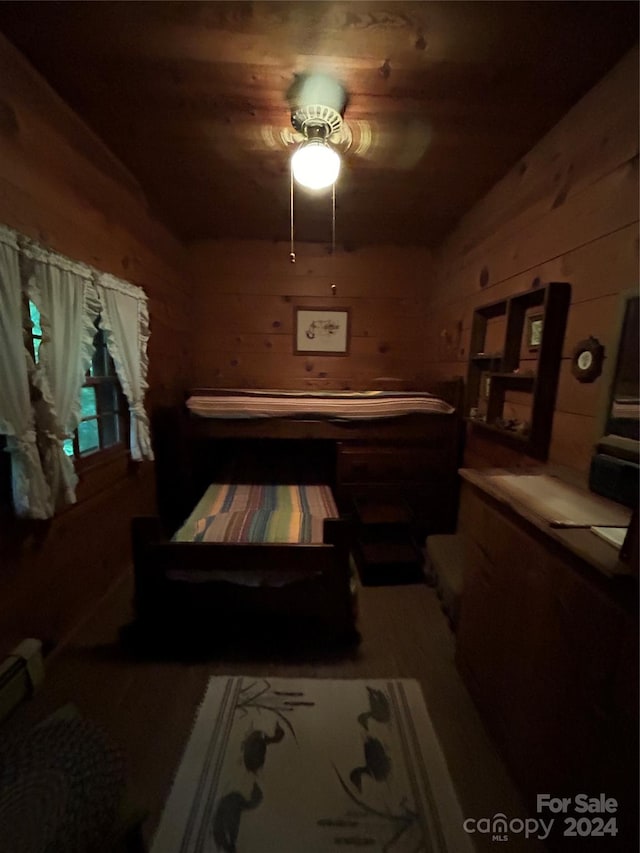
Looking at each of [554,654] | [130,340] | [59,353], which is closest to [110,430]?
[130,340]

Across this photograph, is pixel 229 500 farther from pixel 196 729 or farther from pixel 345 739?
pixel 345 739

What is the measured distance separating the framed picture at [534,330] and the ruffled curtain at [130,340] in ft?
6.56

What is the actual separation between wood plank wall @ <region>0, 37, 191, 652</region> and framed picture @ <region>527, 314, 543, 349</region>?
2053mm

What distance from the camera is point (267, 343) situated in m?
3.46

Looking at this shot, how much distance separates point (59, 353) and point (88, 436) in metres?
0.57

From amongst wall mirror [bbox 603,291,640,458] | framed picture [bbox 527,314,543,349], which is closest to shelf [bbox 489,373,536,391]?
framed picture [bbox 527,314,543,349]

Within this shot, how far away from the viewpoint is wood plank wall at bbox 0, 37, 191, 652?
50.8 inches

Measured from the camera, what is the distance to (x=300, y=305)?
3.42 meters

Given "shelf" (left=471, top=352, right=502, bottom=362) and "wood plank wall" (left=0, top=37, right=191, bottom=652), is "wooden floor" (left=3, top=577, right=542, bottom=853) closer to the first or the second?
"wood plank wall" (left=0, top=37, right=191, bottom=652)

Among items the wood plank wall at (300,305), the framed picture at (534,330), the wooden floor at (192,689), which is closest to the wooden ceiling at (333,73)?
the framed picture at (534,330)

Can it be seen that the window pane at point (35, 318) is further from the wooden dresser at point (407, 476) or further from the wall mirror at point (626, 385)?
the wall mirror at point (626, 385)

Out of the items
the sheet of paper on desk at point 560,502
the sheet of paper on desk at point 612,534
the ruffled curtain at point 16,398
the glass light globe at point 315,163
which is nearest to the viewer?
the sheet of paper on desk at point 612,534

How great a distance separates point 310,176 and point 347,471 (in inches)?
64.8

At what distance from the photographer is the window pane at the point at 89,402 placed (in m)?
1.84
